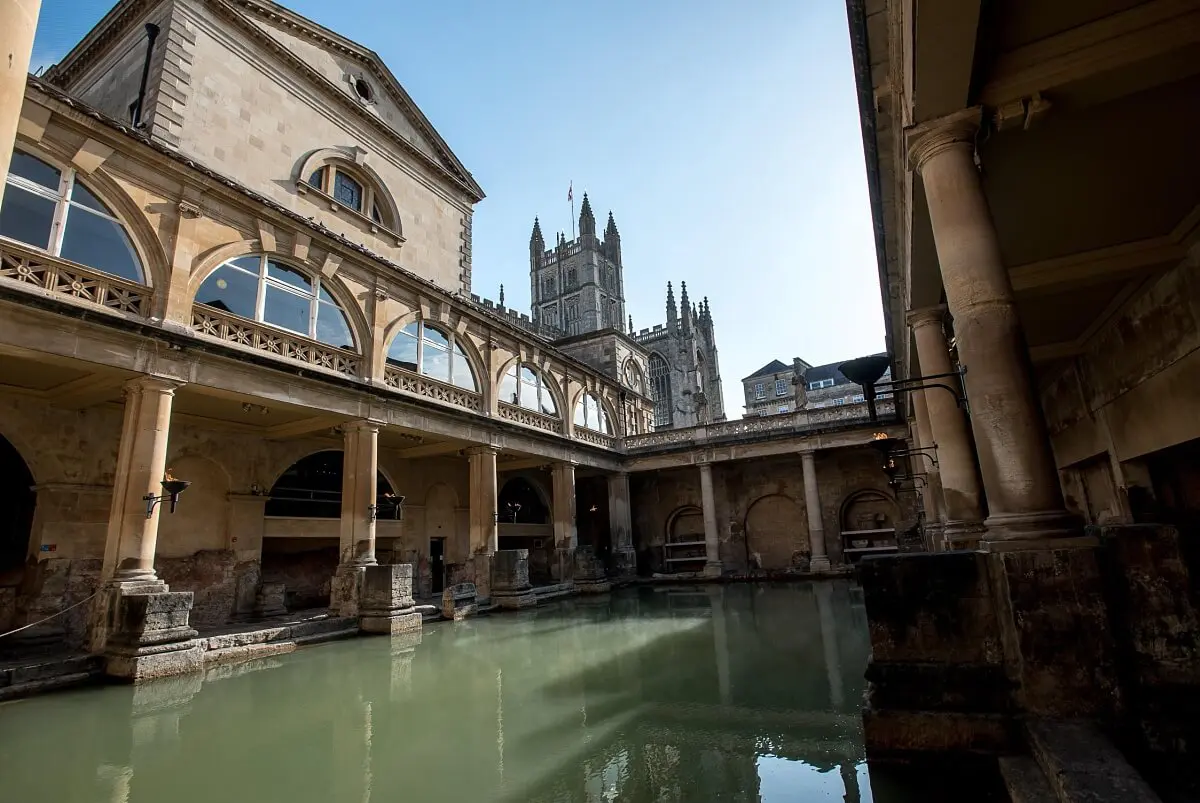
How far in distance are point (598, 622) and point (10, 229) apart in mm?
11918

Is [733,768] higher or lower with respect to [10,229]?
lower

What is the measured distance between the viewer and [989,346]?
4.39m

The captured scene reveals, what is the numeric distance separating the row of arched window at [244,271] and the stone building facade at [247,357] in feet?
0.16

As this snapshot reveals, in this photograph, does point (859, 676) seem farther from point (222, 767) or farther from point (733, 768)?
point (222, 767)

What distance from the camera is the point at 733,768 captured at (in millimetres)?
4016

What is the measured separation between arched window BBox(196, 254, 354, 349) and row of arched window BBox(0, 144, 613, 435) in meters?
0.02

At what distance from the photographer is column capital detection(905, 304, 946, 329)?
29.0ft

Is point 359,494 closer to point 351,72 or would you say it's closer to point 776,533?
point 351,72

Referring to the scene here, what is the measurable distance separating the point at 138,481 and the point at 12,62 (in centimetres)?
926

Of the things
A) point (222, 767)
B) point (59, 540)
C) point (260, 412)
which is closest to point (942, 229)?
point (222, 767)

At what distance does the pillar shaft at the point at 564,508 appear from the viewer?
20.5 meters

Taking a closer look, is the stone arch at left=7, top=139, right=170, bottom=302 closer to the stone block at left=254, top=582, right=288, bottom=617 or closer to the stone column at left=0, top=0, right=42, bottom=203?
the stone block at left=254, top=582, right=288, bottom=617

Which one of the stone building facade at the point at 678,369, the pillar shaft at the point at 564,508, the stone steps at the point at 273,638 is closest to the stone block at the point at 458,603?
the stone steps at the point at 273,638

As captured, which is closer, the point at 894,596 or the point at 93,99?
the point at 894,596
